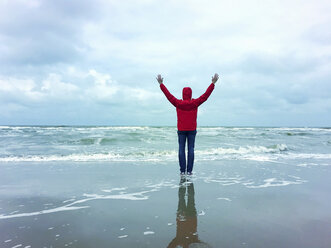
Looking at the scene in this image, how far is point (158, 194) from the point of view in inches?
168

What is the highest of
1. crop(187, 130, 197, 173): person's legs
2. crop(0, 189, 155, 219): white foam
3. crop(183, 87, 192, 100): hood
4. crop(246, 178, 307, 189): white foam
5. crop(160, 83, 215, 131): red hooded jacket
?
crop(183, 87, 192, 100): hood

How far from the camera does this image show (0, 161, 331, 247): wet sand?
248 centimetres

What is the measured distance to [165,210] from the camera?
342cm

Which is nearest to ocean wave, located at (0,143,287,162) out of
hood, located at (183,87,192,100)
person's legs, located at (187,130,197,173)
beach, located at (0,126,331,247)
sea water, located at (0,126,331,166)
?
sea water, located at (0,126,331,166)

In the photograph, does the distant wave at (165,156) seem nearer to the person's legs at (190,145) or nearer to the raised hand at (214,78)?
the person's legs at (190,145)

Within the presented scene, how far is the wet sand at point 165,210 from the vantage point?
2482 millimetres

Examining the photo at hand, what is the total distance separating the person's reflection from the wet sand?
0.01 m

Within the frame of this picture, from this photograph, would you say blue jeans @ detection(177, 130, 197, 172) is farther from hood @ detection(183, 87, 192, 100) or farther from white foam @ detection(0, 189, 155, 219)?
white foam @ detection(0, 189, 155, 219)

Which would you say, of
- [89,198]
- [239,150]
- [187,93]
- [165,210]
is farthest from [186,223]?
[239,150]

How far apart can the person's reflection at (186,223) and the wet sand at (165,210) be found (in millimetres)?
10

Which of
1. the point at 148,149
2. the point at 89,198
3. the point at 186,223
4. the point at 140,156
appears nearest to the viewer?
the point at 186,223

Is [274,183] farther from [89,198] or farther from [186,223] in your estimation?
[89,198]

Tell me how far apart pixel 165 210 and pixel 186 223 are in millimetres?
571

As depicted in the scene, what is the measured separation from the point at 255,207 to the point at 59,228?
2.56 m
